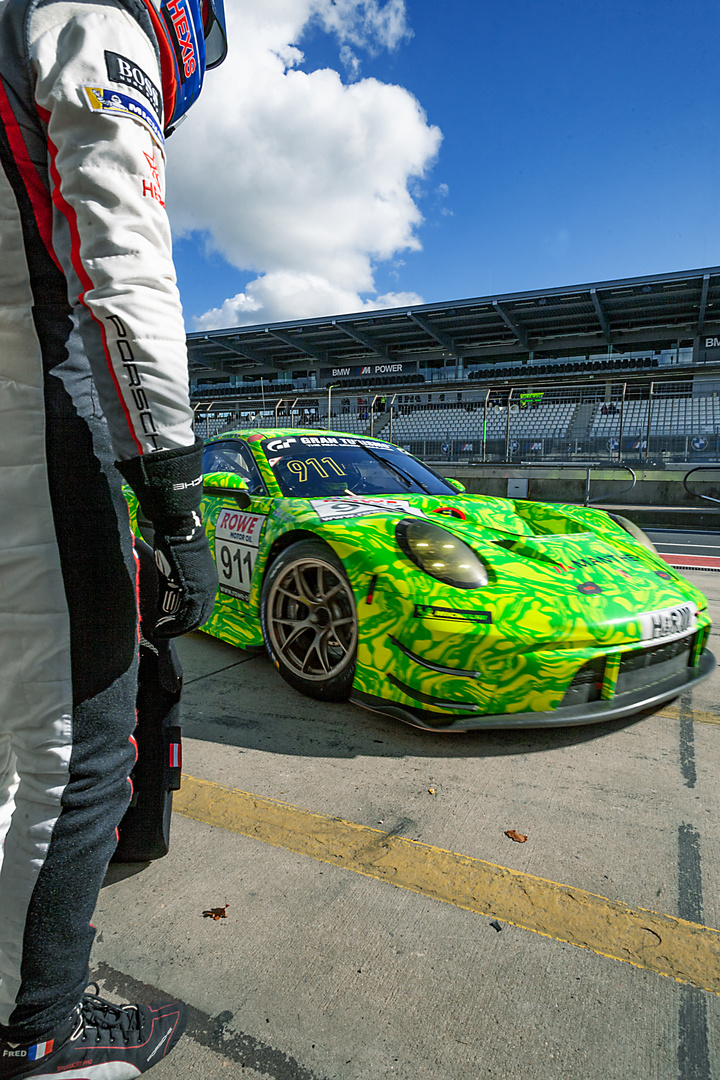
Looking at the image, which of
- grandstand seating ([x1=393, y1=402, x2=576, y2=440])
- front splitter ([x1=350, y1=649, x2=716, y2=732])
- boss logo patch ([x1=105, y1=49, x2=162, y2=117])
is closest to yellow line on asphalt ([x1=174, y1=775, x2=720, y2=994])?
front splitter ([x1=350, y1=649, x2=716, y2=732])

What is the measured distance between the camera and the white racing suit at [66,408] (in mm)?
930

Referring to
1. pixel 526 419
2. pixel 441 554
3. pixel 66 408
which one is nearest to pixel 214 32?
pixel 66 408

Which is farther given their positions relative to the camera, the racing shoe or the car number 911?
the car number 911

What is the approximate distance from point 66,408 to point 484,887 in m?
1.39

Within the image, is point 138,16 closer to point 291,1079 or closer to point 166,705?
point 166,705

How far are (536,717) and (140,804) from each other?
1262mm

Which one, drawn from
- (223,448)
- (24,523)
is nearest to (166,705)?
(24,523)

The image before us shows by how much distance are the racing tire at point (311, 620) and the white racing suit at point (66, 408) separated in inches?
→ 54.9

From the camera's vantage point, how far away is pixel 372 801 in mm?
1852

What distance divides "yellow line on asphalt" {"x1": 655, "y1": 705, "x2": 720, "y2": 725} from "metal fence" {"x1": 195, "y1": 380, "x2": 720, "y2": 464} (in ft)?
23.9

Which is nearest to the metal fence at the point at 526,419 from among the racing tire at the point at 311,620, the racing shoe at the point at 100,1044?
the racing tire at the point at 311,620

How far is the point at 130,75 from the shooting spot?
0.98 meters

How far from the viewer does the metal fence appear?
10719 millimetres

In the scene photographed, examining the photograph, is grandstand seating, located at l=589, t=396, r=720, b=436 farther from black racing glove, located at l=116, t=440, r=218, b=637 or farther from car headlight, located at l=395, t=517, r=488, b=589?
black racing glove, located at l=116, t=440, r=218, b=637
